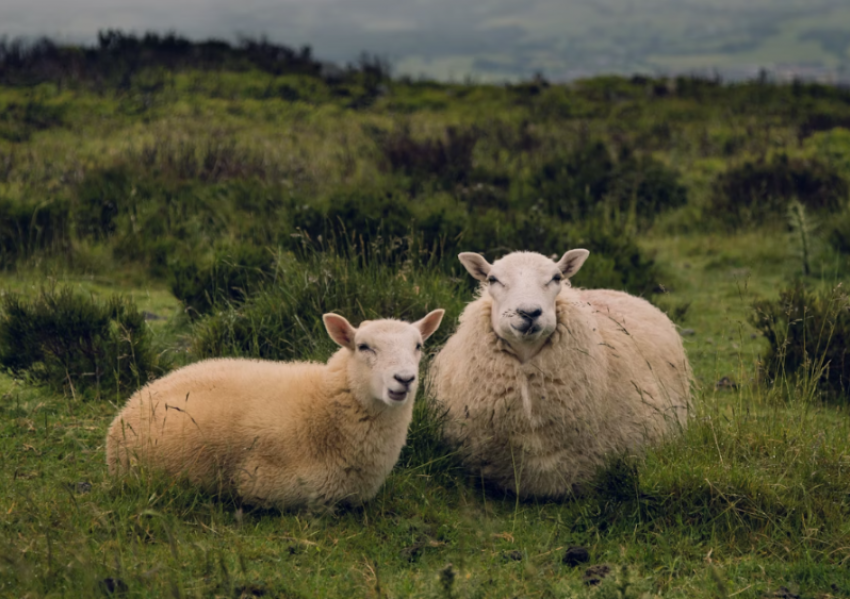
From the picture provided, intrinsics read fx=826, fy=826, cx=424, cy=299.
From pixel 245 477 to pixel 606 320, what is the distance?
2.44m

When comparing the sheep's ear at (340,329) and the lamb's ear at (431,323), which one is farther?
the lamb's ear at (431,323)

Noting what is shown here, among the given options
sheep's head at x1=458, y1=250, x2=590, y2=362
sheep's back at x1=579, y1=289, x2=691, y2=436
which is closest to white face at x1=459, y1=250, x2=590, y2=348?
sheep's head at x1=458, y1=250, x2=590, y2=362

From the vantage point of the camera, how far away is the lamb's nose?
12.0 ft

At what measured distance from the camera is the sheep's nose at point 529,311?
4.11 metres

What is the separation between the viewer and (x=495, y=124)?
55.3ft

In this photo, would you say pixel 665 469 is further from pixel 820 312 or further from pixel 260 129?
pixel 260 129

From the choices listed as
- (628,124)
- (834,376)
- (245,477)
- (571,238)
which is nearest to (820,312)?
(834,376)

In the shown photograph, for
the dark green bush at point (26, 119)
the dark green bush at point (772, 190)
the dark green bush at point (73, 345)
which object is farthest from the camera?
the dark green bush at point (26, 119)

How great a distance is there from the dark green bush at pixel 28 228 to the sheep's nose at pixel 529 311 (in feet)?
18.3

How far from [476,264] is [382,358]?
120 cm

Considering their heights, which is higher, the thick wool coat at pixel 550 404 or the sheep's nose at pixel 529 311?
the sheep's nose at pixel 529 311

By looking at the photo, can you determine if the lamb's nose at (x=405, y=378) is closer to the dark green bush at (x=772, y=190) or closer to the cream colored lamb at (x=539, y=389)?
the cream colored lamb at (x=539, y=389)

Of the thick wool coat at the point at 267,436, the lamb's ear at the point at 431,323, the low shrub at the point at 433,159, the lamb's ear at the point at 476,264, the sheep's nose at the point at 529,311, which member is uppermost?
the low shrub at the point at 433,159

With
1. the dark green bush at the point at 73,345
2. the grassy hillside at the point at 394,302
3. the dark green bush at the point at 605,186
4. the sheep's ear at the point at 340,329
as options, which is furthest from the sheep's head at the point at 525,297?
the dark green bush at the point at 605,186
